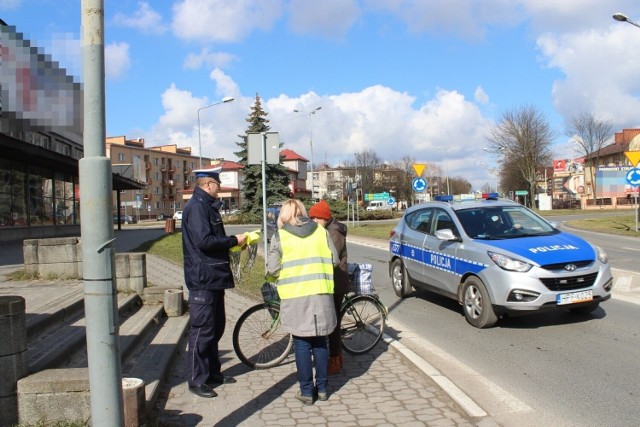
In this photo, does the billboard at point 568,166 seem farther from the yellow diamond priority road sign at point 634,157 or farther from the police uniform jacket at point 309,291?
the police uniform jacket at point 309,291

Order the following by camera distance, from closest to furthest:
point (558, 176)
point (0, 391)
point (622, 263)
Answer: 1. point (0, 391)
2. point (622, 263)
3. point (558, 176)

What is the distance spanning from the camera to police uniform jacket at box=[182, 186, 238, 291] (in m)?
4.73

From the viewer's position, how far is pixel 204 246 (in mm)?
4688

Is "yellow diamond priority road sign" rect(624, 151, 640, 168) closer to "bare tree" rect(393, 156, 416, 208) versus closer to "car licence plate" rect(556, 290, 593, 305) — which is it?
"car licence plate" rect(556, 290, 593, 305)

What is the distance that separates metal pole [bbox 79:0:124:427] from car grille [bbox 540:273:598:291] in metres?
5.67

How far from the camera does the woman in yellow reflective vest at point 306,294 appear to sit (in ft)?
15.2

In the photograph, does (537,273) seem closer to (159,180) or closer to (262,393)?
(262,393)

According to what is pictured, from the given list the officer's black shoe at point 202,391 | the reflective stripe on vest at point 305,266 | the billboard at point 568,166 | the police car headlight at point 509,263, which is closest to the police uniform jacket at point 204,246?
the reflective stripe on vest at point 305,266

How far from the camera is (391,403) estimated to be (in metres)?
4.73

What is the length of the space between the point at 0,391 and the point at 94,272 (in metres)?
1.52

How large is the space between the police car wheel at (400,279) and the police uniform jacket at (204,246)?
224 inches

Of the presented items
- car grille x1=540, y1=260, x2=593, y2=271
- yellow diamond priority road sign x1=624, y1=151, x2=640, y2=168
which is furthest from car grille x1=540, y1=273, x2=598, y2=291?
yellow diamond priority road sign x1=624, y1=151, x2=640, y2=168

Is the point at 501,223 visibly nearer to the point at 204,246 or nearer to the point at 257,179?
the point at 204,246

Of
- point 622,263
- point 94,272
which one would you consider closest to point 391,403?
point 94,272
